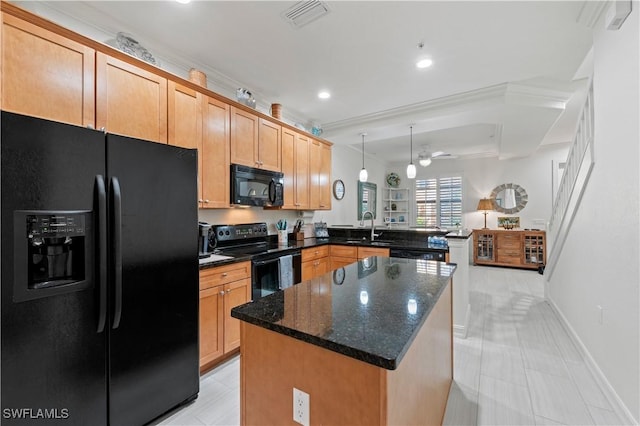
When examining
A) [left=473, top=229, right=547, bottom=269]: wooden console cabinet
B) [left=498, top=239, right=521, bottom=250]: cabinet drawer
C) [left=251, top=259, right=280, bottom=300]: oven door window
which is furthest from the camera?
[left=498, top=239, right=521, bottom=250]: cabinet drawer

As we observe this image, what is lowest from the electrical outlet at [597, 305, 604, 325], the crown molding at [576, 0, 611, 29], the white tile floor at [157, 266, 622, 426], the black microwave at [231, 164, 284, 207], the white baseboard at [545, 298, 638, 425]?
the white tile floor at [157, 266, 622, 426]

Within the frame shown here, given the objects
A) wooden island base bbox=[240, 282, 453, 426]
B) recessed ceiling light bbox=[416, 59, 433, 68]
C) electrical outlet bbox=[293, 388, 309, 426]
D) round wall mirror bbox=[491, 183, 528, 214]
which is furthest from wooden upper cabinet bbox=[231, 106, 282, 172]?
round wall mirror bbox=[491, 183, 528, 214]

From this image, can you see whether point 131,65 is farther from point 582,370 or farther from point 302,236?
point 582,370

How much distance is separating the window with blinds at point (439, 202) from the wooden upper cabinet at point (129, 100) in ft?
22.6

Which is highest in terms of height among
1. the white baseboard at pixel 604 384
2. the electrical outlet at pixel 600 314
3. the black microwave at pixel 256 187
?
the black microwave at pixel 256 187

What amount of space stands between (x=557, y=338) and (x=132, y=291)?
12.6 feet

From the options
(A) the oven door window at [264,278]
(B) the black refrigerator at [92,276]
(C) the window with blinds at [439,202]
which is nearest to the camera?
(B) the black refrigerator at [92,276]

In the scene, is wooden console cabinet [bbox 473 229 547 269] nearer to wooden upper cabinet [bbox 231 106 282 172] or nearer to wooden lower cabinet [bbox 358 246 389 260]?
wooden lower cabinet [bbox 358 246 389 260]

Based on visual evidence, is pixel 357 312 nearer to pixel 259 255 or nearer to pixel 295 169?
pixel 259 255

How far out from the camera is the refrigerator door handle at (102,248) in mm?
1424

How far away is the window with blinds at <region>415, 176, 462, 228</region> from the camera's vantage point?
7320 millimetres

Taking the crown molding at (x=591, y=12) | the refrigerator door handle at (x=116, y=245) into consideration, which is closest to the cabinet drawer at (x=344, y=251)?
the refrigerator door handle at (x=116, y=245)

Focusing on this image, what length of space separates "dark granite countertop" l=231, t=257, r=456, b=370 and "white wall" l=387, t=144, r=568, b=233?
632 cm

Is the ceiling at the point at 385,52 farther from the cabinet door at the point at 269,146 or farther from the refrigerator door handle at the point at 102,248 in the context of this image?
the refrigerator door handle at the point at 102,248
